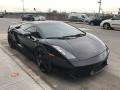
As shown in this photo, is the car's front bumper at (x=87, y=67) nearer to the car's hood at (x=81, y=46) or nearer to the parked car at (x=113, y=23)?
the car's hood at (x=81, y=46)

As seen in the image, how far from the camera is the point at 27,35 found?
640 cm

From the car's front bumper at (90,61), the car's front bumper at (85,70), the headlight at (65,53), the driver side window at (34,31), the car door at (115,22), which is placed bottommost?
the car's front bumper at (85,70)

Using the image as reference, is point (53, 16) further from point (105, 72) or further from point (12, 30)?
point (105, 72)

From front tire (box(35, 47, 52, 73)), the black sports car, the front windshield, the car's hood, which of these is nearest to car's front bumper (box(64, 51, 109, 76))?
the black sports car

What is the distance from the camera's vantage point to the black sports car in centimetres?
473

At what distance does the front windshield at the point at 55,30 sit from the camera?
19.5 feet

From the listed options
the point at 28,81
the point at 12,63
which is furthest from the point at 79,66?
the point at 12,63

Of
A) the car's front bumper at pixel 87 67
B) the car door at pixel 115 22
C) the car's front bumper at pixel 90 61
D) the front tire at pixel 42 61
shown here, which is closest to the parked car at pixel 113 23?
the car door at pixel 115 22

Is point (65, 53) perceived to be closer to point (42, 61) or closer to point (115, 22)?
point (42, 61)

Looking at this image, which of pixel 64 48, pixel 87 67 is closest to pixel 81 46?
pixel 64 48

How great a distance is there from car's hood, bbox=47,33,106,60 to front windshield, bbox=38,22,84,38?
1.46ft

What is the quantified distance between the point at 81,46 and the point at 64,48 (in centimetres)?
44

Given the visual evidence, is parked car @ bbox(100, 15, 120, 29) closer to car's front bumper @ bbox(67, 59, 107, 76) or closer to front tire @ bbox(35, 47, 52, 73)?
front tire @ bbox(35, 47, 52, 73)

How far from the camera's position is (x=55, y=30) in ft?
20.3
